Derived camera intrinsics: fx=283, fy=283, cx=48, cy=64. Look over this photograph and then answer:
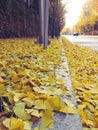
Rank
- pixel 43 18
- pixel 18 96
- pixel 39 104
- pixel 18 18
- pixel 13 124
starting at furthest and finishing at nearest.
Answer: pixel 18 18 < pixel 43 18 < pixel 18 96 < pixel 39 104 < pixel 13 124

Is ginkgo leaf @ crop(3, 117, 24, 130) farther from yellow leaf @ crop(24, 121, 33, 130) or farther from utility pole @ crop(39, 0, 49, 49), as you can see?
utility pole @ crop(39, 0, 49, 49)

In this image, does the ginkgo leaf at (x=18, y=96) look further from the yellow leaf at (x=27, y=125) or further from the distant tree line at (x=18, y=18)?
the distant tree line at (x=18, y=18)

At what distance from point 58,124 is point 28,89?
571 mm

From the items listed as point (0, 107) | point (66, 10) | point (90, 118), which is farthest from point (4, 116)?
point (66, 10)

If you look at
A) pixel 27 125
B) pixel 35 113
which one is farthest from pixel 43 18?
pixel 27 125

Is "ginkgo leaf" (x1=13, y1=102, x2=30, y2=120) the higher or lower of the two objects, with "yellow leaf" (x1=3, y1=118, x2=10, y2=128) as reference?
lower

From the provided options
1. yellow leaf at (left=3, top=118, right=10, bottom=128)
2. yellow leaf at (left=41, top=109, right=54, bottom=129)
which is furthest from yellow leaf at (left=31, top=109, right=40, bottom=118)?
yellow leaf at (left=3, top=118, right=10, bottom=128)

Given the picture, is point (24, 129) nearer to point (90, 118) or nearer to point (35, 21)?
point (90, 118)

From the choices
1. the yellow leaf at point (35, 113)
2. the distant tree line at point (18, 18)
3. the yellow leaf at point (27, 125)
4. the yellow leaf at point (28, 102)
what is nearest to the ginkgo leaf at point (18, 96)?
the yellow leaf at point (28, 102)

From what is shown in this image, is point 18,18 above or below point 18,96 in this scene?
below

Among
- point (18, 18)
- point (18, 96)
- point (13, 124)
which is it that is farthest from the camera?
point (18, 18)

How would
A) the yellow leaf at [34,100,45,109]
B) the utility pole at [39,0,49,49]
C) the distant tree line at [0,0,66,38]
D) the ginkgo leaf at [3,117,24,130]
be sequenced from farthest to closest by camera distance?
the distant tree line at [0,0,66,38]
the utility pole at [39,0,49,49]
the yellow leaf at [34,100,45,109]
the ginkgo leaf at [3,117,24,130]

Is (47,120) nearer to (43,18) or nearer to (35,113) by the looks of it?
(35,113)

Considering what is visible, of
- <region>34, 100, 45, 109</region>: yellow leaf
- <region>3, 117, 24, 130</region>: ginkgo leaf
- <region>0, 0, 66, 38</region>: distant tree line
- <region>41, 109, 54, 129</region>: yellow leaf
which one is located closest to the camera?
<region>3, 117, 24, 130</region>: ginkgo leaf
